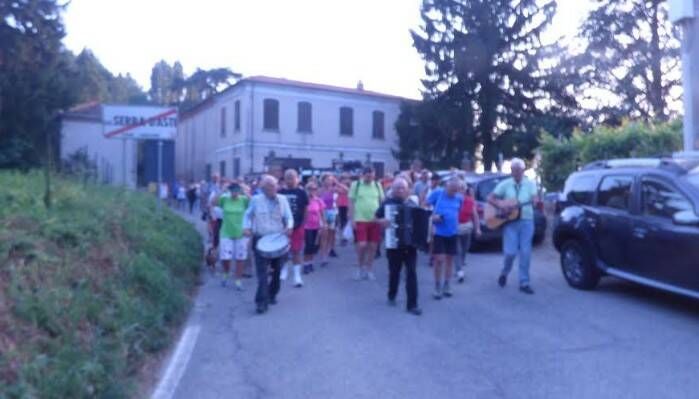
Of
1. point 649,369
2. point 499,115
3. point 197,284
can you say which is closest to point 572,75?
point 499,115

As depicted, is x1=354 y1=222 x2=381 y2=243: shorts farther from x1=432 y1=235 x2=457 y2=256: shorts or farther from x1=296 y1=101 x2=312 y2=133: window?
x1=296 y1=101 x2=312 y2=133: window

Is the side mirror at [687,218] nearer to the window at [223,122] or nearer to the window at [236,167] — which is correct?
the window at [236,167]

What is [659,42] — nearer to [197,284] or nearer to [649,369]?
[197,284]

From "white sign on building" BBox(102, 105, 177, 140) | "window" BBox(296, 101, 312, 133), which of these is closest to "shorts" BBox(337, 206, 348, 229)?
"white sign on building" BBox(102, 105, 177, 140)

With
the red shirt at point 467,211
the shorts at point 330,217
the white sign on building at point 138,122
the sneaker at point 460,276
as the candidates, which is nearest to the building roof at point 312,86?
the white sign on building at point 138,122

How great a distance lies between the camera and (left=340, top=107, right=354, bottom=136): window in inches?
1841

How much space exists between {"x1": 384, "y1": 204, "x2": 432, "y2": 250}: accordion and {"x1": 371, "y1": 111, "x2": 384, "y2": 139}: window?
3881 centimetres

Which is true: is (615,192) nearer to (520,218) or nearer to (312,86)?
(520,218)

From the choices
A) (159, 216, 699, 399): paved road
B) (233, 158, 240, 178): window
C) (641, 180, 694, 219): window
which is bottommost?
(159, 216, 699, 399): paved road

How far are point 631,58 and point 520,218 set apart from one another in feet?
91.1

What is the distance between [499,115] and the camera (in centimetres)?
4034

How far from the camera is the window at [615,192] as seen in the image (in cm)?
969

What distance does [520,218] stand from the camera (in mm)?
10516

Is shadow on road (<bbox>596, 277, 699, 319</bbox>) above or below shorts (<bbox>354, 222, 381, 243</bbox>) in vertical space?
below
